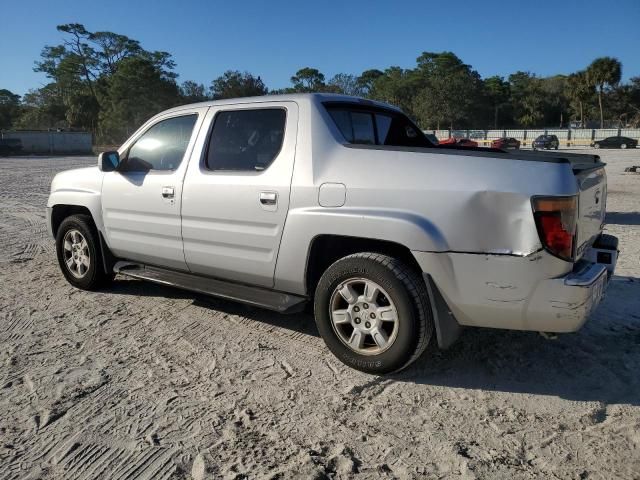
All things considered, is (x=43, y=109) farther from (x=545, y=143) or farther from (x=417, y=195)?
(x=417, y=195)

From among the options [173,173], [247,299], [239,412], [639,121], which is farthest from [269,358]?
[639,121]

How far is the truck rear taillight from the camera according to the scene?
9.29ft

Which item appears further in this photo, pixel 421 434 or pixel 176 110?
pixel 176 110

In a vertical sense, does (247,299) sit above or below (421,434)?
above

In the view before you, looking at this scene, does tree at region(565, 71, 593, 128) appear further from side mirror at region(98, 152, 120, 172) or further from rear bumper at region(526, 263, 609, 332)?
rear bumper at region(526, 263, 609, 332)

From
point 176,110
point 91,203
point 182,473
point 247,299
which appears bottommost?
point 182,473

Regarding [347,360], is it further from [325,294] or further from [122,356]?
[122,356]

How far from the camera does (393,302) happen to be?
3234 millimetres

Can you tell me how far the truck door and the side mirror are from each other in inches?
2.5

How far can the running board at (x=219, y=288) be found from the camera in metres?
3.78

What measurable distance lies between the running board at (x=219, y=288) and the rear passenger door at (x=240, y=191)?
77mm

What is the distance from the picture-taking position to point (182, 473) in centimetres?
249

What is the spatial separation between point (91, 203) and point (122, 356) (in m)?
1.90

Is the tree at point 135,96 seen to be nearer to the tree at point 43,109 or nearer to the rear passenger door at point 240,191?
the tree at point 43,109
